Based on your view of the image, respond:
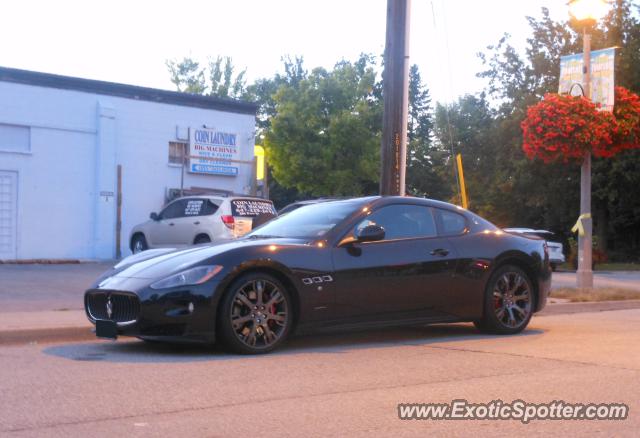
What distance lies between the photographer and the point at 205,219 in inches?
746

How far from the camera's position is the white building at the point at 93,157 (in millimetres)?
21781

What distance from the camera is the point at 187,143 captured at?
25094 millimetres

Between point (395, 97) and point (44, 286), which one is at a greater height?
point (395, 97)

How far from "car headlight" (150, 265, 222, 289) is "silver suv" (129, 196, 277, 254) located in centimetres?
1021

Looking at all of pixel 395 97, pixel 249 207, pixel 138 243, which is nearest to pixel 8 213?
pixel 138 243

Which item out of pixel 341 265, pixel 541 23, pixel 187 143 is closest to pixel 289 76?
pixel 541 23

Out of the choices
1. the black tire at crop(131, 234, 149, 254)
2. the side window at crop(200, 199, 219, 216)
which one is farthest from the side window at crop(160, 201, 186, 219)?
the black tire at crop(131, 234, 149, 254)

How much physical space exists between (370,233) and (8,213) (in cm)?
1569

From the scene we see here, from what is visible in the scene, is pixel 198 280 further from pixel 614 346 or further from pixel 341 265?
pixel 614 346

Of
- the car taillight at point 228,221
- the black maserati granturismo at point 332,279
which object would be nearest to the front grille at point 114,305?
the black maserati granturismo at point 332,279

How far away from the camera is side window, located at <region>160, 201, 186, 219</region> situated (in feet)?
65.4

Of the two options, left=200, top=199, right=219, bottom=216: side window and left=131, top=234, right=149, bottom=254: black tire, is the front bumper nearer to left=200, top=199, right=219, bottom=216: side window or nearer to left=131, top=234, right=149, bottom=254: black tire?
left=200, top=199, right=219, bottom=216: side window

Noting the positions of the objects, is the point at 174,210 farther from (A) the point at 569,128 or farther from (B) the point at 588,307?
(B) the point at 588,307

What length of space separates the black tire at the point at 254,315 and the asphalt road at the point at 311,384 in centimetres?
18
